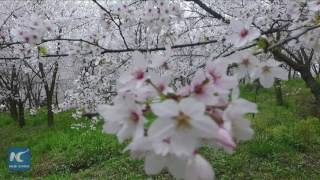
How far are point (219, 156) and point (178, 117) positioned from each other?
802 cm

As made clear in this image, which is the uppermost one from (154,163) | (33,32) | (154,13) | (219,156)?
(154,13)

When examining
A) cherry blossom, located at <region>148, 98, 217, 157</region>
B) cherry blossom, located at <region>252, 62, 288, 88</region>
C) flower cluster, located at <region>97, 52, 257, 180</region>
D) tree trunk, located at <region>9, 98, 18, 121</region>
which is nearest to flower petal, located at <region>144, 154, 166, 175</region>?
flower cluster, located at <region>97, 52, 257, 180</region>

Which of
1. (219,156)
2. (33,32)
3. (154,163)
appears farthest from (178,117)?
(219,156)

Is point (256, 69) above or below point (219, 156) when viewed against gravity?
above

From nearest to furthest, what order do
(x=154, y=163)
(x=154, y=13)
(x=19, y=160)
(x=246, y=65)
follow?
(x=154, y=163), (x=246, y=65), (x=154, y=13), (x=19, y=160)

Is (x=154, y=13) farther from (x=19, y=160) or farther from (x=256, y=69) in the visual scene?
(x=19, y=160)

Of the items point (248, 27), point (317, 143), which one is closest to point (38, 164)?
point (317, 143)

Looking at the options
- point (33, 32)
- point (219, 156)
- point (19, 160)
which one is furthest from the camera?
point (219, 156)

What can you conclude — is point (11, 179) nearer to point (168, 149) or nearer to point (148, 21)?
point (148, 21)

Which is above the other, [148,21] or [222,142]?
[148,21]

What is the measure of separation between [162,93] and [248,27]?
0.78 metres

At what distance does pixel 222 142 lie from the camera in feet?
3.84

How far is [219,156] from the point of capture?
8.97m

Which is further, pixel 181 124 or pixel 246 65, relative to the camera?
pixel 246 65
